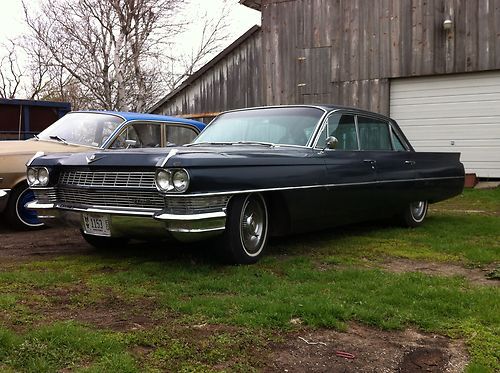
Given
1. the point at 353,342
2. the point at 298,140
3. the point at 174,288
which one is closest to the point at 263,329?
the point at 353,342

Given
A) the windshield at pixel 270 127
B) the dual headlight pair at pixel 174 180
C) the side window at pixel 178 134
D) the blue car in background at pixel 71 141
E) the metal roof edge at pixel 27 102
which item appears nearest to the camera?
the dual headlight pair at pixel 174 180

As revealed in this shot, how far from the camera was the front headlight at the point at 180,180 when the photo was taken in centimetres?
427

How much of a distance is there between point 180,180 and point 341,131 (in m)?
2.52

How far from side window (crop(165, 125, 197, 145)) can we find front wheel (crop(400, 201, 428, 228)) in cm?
330

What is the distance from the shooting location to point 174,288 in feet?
13.8

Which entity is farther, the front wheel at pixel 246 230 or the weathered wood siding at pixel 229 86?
the weathered wood siding at pixel 229 86

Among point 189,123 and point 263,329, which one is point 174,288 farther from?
point 189,123

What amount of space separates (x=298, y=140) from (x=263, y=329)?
110 inches

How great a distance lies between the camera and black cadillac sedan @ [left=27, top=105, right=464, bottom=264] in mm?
4398

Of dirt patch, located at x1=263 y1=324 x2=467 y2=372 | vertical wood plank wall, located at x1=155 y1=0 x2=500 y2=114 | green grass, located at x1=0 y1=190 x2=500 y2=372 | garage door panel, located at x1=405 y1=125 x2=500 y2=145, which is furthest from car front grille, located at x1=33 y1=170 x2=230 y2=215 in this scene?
vertical wood plank wall, located at x1=155 y1=0 x2=500 y2=114

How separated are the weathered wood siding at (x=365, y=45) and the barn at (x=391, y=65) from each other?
22mm

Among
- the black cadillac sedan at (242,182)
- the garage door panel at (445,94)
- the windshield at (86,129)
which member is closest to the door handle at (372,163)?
the black cadillac sedan at (242,182)

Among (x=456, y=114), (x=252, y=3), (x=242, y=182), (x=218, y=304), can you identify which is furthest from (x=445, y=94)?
(x=218, y=304)

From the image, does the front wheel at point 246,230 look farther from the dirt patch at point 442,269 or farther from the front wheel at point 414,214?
the front wheel at point 414,214
